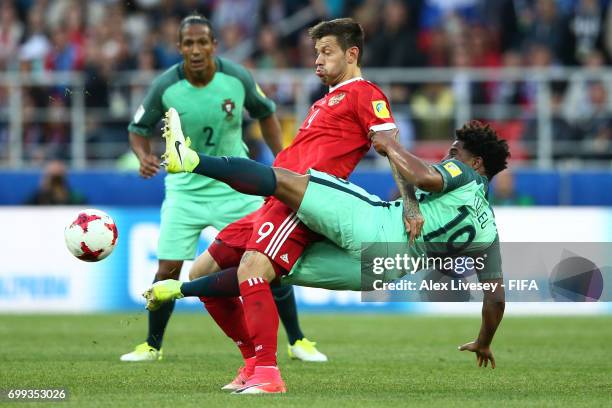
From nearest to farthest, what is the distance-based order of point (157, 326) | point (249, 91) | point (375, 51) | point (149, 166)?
1. point (149, 166)
2. point (157, 326)
3. point (249, 91)
4. point (375, 51)

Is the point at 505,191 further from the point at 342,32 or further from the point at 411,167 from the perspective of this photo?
the point at 411,167

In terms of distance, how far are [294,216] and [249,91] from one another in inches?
107

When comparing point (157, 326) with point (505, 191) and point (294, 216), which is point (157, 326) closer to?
point (294, 216)

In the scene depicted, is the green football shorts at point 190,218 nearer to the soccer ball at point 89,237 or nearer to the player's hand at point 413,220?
the soccer ball at point 89,237

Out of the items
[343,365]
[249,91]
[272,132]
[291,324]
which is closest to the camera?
[343,365]

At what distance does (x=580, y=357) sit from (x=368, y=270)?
3260 millimetres

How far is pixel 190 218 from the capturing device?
31.9 feet

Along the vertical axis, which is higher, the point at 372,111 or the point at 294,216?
the point at 372,111

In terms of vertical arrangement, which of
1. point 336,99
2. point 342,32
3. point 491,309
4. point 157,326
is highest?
point 342,32

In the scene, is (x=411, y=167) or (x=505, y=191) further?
(x=505, y=191)

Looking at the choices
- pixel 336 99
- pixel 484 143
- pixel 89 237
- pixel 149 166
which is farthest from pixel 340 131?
pixel 149 166

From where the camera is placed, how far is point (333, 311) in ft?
50.5

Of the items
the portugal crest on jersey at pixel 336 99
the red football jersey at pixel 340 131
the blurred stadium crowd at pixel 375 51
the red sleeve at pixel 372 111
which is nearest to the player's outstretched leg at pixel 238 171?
the red football jersey at pixel 340 131

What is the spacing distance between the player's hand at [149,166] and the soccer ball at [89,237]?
92 centimetres
